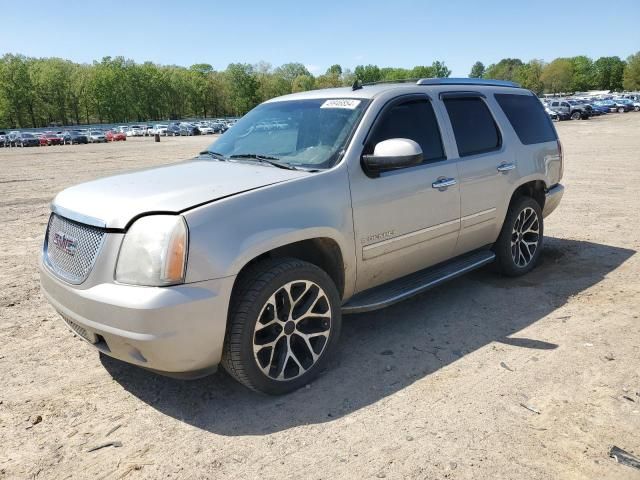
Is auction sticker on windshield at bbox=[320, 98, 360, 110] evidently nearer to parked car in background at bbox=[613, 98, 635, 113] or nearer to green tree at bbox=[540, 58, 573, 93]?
parked car in background at bbox=[613, 98, 635, 113]

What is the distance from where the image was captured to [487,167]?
4508 mm

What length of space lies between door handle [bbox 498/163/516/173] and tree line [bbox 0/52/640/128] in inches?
4305

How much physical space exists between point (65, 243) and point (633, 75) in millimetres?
159626

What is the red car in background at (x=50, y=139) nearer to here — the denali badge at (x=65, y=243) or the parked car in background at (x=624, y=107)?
the denali badge at (x=65, y=243)

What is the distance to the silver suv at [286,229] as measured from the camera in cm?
276

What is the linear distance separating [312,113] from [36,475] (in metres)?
2.96

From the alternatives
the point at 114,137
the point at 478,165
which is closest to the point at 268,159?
the point at 478,165

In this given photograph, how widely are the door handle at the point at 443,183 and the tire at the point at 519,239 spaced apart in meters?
1.11

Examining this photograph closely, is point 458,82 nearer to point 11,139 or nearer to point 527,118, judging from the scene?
point 527,118

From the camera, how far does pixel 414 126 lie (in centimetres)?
404

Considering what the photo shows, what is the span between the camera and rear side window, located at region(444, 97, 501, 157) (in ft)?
14.3

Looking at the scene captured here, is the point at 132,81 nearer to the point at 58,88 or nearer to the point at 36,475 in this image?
the point at 58,88

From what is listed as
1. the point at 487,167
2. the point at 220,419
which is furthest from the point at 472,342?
the point at 220,419

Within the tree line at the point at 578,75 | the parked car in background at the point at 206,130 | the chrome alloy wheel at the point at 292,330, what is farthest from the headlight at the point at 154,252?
the tree line at the point at 578,75
